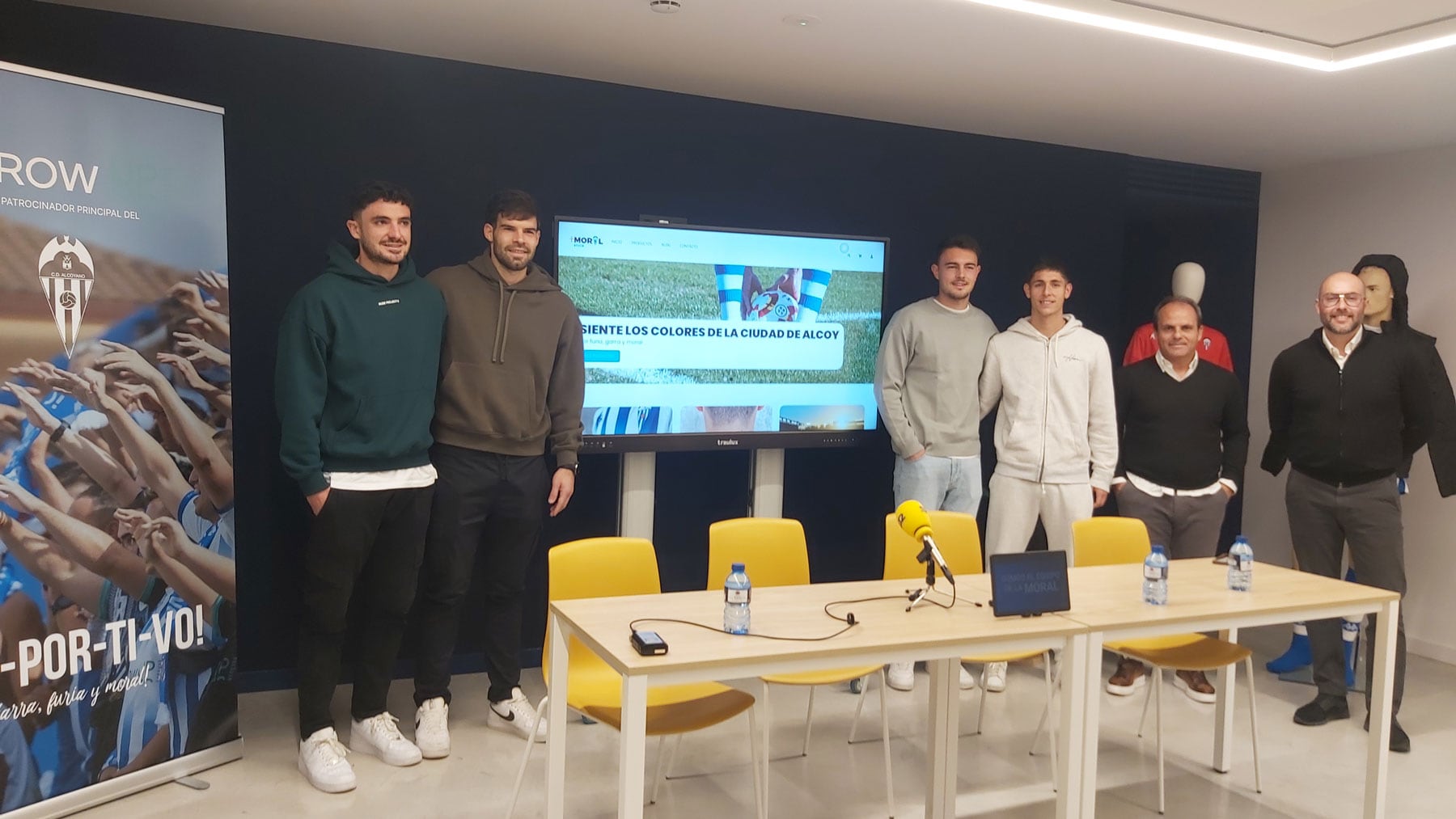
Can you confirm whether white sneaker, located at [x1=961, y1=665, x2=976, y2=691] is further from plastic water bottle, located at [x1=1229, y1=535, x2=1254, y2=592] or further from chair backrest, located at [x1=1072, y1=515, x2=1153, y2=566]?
plastic water bottle, located at [x1=1229, y1=535, x2=1254, y2=592]

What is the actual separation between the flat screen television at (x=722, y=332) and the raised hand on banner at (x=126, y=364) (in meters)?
1.51

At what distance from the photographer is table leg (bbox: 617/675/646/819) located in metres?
2.24

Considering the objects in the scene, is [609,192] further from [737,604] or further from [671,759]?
[737,604]

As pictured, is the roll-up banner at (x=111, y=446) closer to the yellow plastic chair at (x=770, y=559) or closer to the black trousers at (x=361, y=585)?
the black trousers at (x=361, y=585)

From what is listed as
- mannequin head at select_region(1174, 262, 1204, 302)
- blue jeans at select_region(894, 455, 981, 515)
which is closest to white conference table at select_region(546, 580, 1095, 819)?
blue jeans at select_region(894, 455, 981, 515)

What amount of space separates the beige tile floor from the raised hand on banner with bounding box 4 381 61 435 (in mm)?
1171

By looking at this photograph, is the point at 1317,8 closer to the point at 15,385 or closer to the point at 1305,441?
the point at 1305,441

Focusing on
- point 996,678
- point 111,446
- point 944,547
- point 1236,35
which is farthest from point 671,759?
point 1236,35

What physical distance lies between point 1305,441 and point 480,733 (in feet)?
11.5

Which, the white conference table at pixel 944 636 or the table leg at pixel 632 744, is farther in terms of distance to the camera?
the white conference table at pixel 944 636

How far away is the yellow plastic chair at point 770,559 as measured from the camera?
3273 millimetres

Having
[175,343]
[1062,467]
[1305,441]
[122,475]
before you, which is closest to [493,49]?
[175,343]

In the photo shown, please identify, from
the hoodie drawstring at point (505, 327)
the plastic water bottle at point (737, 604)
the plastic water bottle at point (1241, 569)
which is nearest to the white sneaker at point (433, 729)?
the hoodie drawstring at point (505, 327)

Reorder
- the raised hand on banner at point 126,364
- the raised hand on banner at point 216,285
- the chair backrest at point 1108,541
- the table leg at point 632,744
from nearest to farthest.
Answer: the table leg at point 632,744 → the raised hand on banner at point 126,364 → the raised hand on banner at point 216,285 → the chair backrest at point 1108,541
